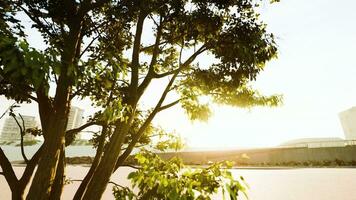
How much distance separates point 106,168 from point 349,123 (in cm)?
18163

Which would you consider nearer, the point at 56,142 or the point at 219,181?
the point at 219,181

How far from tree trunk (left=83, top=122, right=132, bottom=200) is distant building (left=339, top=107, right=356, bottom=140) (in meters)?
178

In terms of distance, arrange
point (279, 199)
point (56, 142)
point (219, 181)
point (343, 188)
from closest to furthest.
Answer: point (219, 181) < point (56, 142) < point (279, 199) < point (343, 188)

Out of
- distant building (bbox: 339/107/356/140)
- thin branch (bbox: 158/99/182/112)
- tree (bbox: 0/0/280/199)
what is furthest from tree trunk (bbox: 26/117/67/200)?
distant building (bbox: 339/107/356/140)

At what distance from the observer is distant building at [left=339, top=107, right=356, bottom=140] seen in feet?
495

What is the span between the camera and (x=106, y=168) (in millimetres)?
4359

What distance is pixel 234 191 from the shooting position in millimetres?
2539

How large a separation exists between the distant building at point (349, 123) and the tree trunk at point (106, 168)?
178 m

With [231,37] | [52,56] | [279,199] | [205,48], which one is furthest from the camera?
[279,199]

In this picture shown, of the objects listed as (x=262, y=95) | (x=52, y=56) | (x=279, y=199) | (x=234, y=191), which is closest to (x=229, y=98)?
(x=262, y=95)

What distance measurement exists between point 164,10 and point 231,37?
4.16 feet

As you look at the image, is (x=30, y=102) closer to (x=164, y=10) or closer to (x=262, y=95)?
(x=164, y=10)

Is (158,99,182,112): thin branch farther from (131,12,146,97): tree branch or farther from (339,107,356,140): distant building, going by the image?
(339,107,356,140): distant building

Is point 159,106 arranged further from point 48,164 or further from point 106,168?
point 48,164
